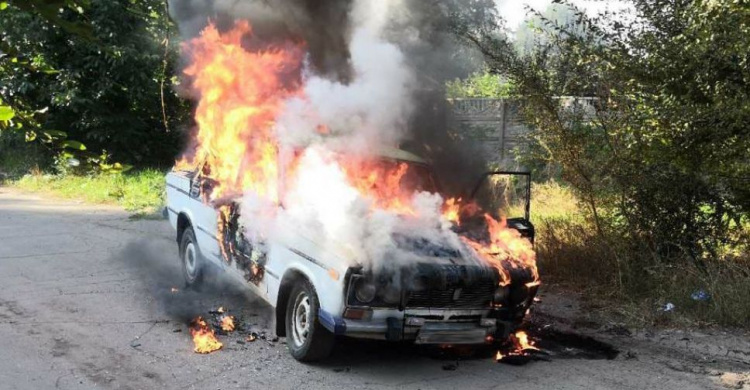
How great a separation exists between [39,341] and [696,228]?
6594mm

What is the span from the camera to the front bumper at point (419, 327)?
4457mm

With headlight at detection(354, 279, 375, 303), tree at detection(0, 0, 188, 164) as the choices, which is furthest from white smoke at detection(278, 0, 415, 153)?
tree at detection(0, 0, 188, 164)

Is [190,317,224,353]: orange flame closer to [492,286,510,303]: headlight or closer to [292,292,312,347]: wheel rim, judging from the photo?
[292,292,312,347]: wheel rim

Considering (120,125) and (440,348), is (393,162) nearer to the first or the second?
(440,348)

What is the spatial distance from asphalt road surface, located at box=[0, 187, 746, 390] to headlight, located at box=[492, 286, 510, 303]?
1.82 feet

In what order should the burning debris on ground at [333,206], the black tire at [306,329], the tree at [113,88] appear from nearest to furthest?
the burning debris on ground at [333,206]
the black tire at [306,329]
the tree at [113,88]

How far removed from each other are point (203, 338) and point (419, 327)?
1.94 metres

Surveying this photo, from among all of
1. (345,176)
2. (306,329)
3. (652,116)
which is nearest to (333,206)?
(345,176)

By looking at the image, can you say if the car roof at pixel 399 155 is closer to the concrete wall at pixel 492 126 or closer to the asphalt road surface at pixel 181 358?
the asphalt road surface at pixel 181 358

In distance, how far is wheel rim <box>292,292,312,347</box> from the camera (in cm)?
486

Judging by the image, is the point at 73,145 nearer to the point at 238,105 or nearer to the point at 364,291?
the point at 364,291

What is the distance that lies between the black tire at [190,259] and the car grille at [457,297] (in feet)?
10.3

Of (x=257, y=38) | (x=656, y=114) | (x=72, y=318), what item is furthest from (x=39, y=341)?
(x=656, y=114)

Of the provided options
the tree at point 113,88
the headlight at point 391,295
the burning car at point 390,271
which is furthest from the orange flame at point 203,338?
the tree at point 113,88
